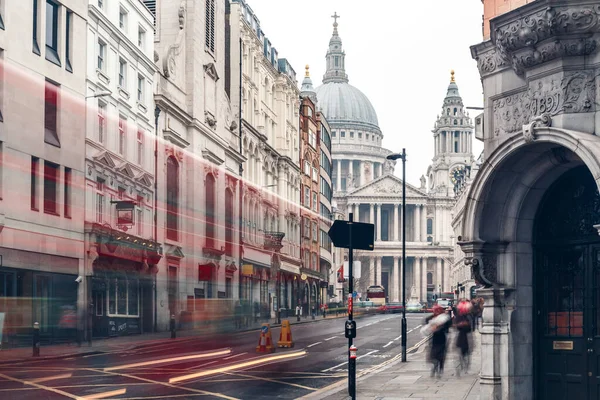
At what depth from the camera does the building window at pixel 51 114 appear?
21125 mm

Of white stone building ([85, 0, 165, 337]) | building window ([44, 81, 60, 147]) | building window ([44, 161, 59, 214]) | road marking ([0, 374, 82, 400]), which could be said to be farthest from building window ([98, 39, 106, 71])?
road marking ([0, 374, 82, 400])

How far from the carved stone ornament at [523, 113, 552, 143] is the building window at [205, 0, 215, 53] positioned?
31655mm

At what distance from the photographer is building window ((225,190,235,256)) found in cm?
2644

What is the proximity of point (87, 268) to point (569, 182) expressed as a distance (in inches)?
439

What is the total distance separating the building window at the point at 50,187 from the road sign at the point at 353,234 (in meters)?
5.80

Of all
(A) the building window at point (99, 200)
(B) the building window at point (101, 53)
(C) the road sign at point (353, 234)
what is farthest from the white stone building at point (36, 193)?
(B) the building window at point (101, 53)

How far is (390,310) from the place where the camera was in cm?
11000

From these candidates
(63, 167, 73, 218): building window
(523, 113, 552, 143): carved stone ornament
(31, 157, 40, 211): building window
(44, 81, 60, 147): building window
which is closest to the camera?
(523, 113, 552, 143): carved stone ornament

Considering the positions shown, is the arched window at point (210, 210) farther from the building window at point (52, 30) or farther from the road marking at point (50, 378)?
the building window at point (52, 30)

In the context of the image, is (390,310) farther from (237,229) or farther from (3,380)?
(3,380)

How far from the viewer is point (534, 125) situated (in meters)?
14.8

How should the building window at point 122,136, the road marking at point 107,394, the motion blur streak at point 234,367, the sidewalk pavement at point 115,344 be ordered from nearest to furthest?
the road marking at point 107,394
the sidewalk pavement at point 115,344
the motion blur streak at point 234,367
the building window at point 122,136

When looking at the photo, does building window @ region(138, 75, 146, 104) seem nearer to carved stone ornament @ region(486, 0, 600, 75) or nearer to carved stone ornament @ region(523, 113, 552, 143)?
carved stone ornament @ region(486, 0, 600, 75)

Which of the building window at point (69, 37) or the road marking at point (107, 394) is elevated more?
the building window at point (69, 37)
